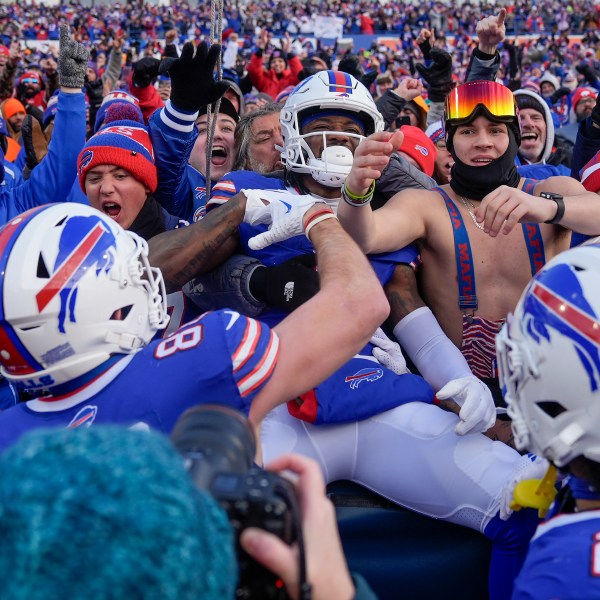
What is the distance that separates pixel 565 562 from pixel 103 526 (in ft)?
3.13

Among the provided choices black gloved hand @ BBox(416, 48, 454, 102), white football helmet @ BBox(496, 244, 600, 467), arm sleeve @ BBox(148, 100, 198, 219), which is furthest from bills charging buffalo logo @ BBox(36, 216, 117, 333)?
black gloved hand @ BBox(416, 48, 454, 102)

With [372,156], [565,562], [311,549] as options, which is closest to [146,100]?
[372,156]

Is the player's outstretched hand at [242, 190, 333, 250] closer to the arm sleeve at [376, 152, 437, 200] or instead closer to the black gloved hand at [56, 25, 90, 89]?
the arm sleeve at [376, 152, 437, 200]

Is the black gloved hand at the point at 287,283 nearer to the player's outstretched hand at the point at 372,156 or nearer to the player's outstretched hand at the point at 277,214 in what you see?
the player's outstretched hand at the point at 277,214

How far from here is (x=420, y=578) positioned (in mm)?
2299

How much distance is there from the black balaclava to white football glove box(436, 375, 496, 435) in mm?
894

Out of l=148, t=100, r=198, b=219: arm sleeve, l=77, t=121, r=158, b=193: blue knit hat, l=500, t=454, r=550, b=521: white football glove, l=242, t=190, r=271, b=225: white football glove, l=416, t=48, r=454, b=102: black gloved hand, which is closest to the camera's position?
l=500, t=454, r=550, b=521: white football glove

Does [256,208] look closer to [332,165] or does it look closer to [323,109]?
[332,165]

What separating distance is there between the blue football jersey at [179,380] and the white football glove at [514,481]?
0.83 metres

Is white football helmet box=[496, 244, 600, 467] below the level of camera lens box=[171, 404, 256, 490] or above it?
below

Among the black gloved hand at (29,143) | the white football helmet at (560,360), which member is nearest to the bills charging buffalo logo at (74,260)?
the white football helmet at (560,360)

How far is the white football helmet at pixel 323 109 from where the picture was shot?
293 cm

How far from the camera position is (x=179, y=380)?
164 cm

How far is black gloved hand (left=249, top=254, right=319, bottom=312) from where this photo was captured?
8.22 feet
